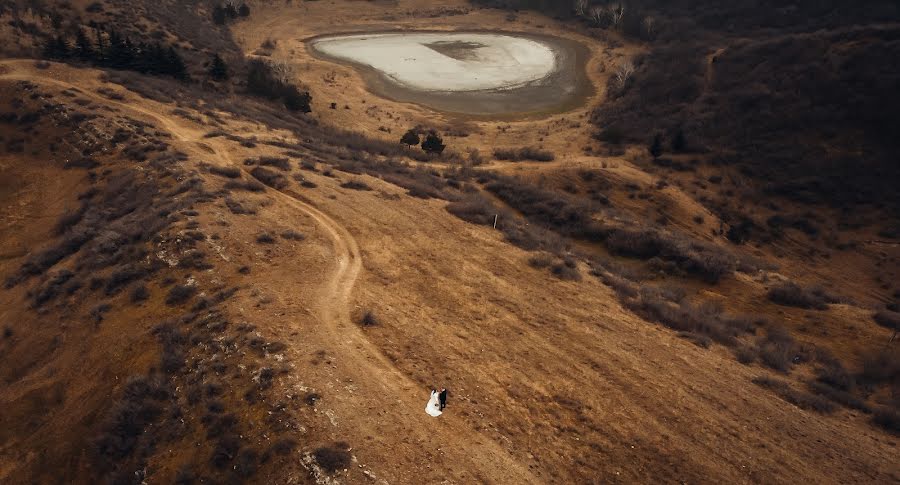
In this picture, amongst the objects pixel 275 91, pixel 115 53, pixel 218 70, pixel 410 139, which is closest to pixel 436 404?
pixel 410 139

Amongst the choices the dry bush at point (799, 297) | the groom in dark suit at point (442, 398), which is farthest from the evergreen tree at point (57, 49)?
the dry bush at point (799, 297)

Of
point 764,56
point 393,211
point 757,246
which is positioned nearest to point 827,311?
point 757,246

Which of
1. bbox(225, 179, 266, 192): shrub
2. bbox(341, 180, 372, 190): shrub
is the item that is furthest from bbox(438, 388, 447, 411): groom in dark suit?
bbox(341, 180, 372, 190): shrub

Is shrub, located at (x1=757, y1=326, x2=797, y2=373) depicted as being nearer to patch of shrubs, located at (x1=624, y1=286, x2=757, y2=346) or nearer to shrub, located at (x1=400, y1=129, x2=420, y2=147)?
patch of shrubs, located at (x1=624, y1=286, x2=757, y2=346)

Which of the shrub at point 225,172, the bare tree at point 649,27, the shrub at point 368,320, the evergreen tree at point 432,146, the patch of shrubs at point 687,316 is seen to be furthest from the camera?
the bare tree at point 649,27

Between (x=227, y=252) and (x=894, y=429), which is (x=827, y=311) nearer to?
(x=894, y=429)

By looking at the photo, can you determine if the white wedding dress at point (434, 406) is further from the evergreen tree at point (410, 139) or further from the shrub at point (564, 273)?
the evergreen tree at point (410, 139)
